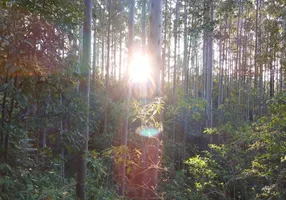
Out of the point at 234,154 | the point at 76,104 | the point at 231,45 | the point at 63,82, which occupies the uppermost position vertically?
the point at 231,45

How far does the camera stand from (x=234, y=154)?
5875 millimetres

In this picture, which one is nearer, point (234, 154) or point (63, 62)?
point (63, 62)

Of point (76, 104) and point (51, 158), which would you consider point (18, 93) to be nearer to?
point (76, 104)

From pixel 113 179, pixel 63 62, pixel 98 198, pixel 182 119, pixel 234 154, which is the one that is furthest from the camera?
pixel 182 119

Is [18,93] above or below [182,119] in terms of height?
above

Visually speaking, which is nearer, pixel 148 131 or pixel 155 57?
pixel 148 131

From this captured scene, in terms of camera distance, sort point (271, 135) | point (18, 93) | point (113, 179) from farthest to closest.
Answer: point (113, 179) < point (271, 135) < point (18, 93)

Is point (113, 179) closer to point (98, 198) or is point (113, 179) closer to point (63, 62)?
point (98, 198)

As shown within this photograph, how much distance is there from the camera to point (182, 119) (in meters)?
13.9

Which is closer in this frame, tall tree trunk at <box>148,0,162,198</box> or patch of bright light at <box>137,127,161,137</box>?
patch of bright light at <box>137,127,161,137</box>

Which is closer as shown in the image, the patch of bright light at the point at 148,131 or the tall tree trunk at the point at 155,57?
the patch of bright light at the point at 148,131

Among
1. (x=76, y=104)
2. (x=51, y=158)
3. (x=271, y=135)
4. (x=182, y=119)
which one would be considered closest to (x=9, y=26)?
(x=76, y=104)

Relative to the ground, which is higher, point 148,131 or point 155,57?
point 155,57

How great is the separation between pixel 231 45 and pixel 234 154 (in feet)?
44.1
